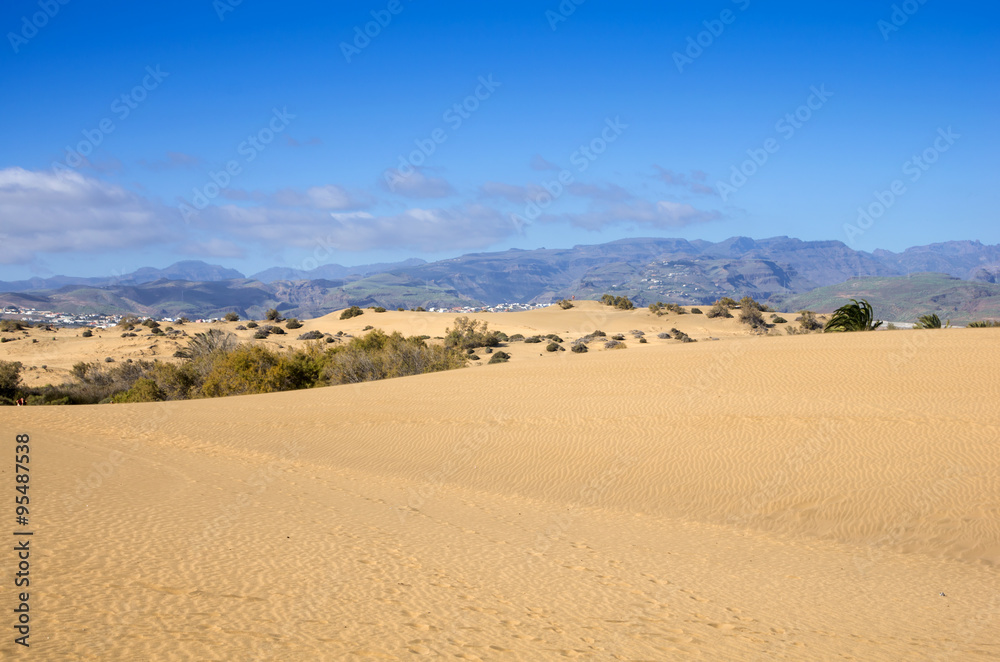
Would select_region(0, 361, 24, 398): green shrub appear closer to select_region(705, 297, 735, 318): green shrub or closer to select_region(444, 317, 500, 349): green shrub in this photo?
select_region(444, 317, 500, 349): green shrub

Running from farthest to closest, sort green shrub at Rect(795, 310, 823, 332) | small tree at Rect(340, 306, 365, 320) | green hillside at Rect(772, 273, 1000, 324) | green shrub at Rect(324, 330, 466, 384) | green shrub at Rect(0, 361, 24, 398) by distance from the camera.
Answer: green hillside at Rect(772, 273, 1000, 324) → small tree at Rect(340, 306, 365, 320) → green shrub at Rect(795, 310, 823, 332) → green shrub at Rect(324, 330, 466, 384) → green shrub at Rect(0, 361, 24, 398)

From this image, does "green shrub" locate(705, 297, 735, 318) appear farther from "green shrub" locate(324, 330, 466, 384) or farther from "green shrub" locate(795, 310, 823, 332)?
"green shrub" locate(324, 330, 466, 384)

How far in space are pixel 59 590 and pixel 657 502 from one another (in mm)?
8498

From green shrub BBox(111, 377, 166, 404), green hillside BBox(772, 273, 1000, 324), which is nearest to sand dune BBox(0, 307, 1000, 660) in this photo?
green shrub BBox(111, 377, 166, 404)

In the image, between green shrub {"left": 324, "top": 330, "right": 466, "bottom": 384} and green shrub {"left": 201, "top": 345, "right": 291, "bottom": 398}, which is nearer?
green shrub {"left": 201, "top": 345, "right": 291, "bottom": 398}

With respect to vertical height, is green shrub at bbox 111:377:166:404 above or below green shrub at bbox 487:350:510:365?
below

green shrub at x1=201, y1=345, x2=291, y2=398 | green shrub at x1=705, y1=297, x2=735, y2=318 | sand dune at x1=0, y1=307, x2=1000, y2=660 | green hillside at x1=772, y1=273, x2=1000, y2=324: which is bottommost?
sand dune at x1=0, y1=307, x2=1000, y2=660

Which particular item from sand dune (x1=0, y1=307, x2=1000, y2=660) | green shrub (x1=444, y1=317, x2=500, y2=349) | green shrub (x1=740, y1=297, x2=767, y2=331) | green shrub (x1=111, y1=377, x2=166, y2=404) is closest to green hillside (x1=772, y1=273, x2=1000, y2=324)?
green shrub (x1=740, y1=297, x2=767, y2=331)

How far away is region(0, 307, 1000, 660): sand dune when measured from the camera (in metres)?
5.33

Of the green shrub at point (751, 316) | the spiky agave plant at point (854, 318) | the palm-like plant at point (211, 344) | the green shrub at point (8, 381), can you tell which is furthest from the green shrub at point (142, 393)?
the green shrub at point (751, 316)

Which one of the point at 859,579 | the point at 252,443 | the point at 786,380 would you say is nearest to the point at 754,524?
the point at 859,579

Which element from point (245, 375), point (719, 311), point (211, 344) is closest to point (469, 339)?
point (211, 344)

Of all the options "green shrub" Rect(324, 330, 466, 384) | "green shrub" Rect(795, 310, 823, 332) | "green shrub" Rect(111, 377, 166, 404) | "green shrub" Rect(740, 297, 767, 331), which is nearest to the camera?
"green shrub" Rect(111, 377, 166, 404)

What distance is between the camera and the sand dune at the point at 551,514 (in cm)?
533
